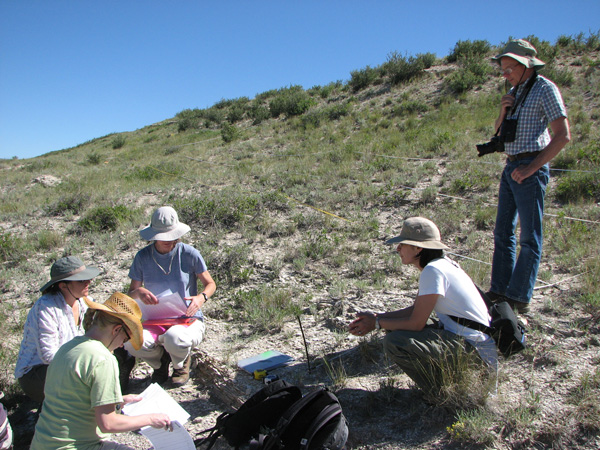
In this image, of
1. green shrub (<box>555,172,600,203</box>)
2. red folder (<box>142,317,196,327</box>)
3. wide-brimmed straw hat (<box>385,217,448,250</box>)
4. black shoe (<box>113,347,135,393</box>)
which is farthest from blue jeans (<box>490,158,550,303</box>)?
green shrub (<box>555,172,600,203</box>)

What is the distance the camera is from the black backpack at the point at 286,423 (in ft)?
7.89

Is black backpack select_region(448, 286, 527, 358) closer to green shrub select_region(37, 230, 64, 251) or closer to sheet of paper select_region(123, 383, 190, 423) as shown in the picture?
sheet of paper select_region(123, 383, 190, 423)

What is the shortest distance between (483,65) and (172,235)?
16.0 metres

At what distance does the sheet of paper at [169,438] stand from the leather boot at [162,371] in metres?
1.29

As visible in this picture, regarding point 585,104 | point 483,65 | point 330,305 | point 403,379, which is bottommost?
point 403,379

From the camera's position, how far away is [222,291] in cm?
565

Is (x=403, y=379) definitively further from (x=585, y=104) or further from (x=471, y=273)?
(x=585, y=104)

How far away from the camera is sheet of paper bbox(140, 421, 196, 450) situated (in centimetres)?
246

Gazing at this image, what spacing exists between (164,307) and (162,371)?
0.54 m

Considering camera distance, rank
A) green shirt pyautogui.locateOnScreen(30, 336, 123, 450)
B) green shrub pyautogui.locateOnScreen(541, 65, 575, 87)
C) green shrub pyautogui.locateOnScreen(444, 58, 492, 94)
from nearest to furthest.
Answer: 1. green shirt pyautogui.locateOnScreen(30, 336, 123, 450)
2. green shrub pyautogui.locateOnScreen(541, 65, 575, 87)
3. green shrub pyautogui.locateOnScreen(444, 58, 492, 94)

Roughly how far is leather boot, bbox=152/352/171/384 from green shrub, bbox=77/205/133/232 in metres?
4.89

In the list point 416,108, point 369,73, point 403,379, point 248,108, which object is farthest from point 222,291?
point 248,108

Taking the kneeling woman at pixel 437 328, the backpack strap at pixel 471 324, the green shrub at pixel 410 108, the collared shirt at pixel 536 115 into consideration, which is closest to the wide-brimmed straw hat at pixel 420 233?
the kneeling woman at pixel 437 328

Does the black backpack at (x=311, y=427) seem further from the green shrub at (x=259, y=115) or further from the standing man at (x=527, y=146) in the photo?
the green shrub at (x=259, y=115)
